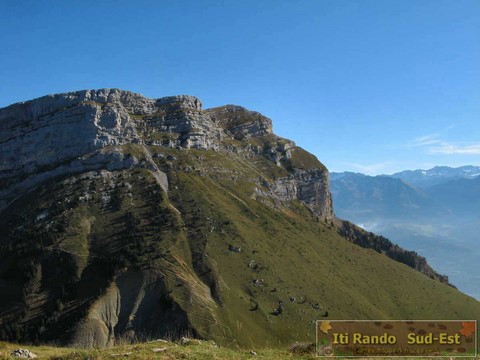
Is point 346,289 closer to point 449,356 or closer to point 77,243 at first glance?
point 77,243

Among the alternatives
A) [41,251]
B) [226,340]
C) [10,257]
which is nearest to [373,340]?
[226,340]

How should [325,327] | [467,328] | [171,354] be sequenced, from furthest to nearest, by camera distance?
[325,327] < [467,328] < [171,354]

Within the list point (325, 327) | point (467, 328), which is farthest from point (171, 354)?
point (467, 328)

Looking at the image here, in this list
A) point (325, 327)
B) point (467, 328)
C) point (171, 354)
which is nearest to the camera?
point (171, 354)

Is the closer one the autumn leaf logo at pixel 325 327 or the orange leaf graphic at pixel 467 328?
the orange leaf graphic at pixel 467 328

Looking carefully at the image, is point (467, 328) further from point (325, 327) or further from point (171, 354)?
point (171, 354)

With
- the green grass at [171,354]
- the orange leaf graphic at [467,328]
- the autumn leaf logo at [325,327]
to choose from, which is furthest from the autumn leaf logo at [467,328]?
the autumn leaf logo at [325,327]

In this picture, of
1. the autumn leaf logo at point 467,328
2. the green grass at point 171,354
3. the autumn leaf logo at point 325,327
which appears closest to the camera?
the green grass at point 171,354

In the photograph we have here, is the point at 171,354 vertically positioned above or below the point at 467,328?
below

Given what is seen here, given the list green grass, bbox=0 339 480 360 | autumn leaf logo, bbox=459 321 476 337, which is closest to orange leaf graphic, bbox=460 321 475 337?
autumn leaf logo, bbox=459 321 476 337

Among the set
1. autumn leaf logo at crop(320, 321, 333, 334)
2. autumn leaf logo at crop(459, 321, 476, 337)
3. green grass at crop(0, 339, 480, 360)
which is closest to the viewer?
green grass at crop(0, 339, 480, 360)

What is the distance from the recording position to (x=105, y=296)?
502ft

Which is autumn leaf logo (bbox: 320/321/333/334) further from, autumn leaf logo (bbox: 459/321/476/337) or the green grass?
autumn leaf logo (bbox: 459/321/476/337)

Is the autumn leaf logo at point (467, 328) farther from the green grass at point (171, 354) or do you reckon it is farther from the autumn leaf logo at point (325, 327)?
the autumn leaf logo at point (325, 327)
